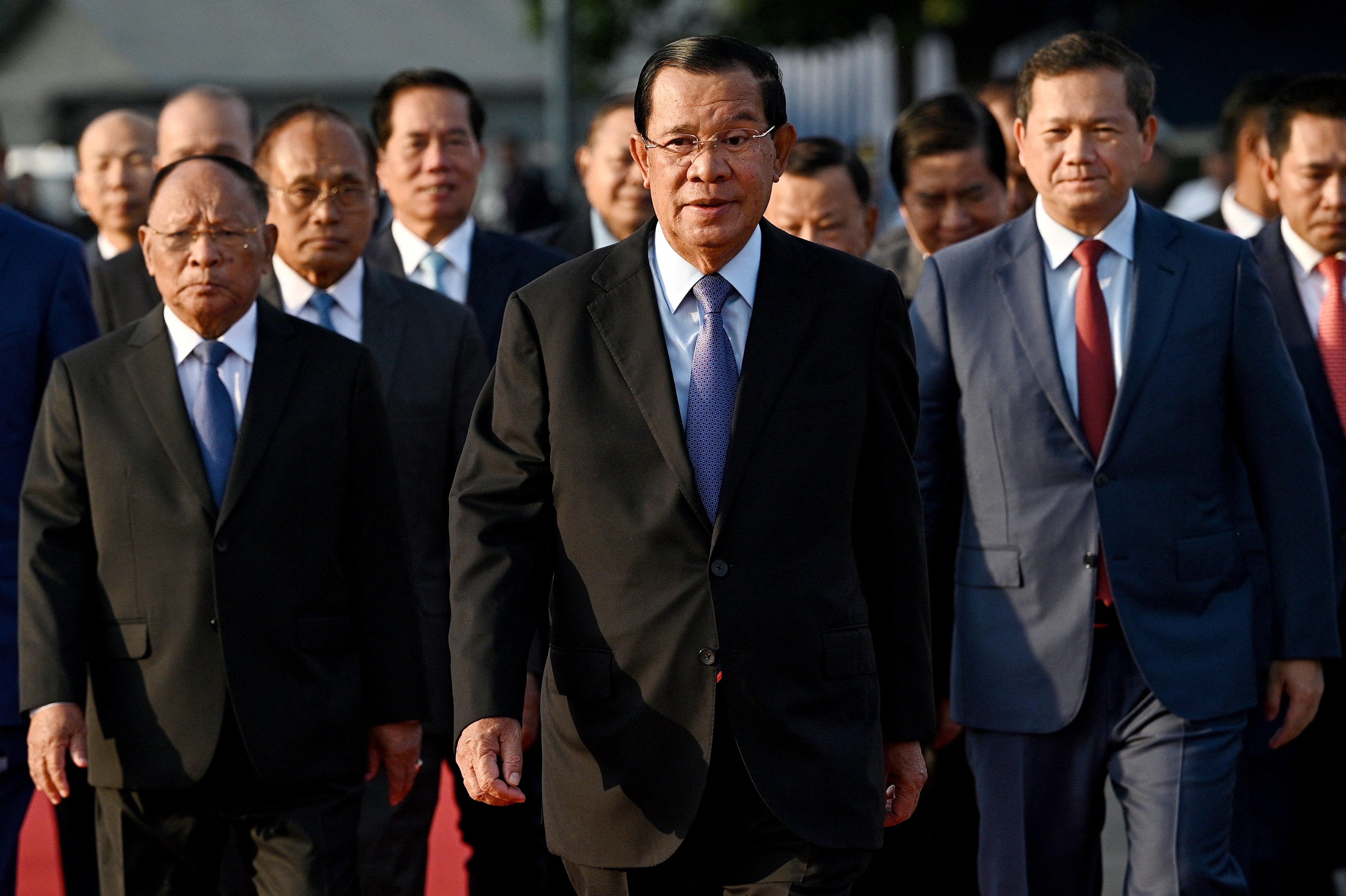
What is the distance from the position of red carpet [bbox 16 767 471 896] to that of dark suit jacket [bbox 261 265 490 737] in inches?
27.8

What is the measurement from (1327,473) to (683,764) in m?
2.61

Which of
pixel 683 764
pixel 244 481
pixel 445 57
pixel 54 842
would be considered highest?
pixel 445 57

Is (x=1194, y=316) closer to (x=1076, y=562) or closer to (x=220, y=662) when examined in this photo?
(x=1076, y=562)

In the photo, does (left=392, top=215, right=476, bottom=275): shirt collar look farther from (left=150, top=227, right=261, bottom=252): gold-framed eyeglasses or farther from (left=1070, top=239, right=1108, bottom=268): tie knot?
(left=1070, top=239, right=1108, bottom=268): tie knot

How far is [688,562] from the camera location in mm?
3445

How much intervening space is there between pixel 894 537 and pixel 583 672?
634 mm

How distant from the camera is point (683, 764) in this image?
136 inches

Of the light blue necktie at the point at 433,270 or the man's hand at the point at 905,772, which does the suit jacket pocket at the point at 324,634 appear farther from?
the light blue necktie at the point at 433,270

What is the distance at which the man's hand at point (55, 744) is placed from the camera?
4.18 meters

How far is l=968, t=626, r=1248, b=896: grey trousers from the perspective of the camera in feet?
14.0

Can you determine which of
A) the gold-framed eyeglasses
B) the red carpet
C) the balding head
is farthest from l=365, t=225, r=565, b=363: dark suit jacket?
the red carpet

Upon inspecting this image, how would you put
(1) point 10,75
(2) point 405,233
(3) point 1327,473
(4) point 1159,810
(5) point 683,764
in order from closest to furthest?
(5) point 683,764 < (4) point 1159,810 < (3) point 1327,473 < (2) point 405,233 < (1) point 10,75

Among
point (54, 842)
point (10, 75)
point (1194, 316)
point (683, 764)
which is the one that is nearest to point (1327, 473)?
point (1194, 316)

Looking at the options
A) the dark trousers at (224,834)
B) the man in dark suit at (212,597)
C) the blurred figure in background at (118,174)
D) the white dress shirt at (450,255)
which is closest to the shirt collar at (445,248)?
the white dress shirt at (450,255)
